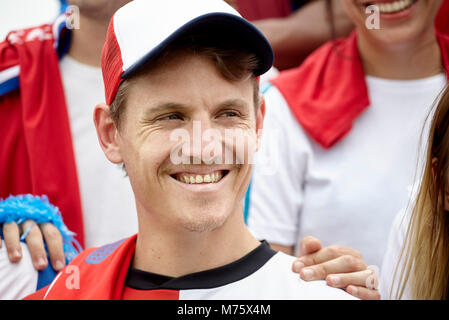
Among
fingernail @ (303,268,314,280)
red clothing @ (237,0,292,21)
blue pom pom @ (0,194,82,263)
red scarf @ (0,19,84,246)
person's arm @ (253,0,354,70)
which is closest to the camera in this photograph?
fingernail @ (303,268,314,280)

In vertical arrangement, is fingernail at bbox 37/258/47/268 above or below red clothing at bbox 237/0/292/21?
below

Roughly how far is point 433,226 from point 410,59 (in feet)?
2.54

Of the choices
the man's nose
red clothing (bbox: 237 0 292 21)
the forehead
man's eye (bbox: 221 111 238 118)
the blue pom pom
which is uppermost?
red clothing (bbox: 237 0 292 21)

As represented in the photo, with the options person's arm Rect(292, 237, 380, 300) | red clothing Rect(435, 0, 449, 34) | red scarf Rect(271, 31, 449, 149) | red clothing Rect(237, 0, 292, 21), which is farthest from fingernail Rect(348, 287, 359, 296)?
red clothing Rect(237, 0, 292, 21)

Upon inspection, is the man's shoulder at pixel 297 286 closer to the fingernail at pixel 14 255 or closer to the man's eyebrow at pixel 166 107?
the man's eyebrow at pixel 166 107

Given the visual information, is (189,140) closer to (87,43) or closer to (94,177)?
(94,177)

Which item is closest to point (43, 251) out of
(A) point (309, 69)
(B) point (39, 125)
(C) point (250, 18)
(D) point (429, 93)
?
(B) point (39, 125)

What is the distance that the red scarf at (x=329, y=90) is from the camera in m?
2.30

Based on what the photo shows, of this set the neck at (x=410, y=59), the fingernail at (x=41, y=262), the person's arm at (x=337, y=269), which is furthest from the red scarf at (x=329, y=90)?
the fingernail at (x=41, y=262)

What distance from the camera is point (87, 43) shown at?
2.36 metres

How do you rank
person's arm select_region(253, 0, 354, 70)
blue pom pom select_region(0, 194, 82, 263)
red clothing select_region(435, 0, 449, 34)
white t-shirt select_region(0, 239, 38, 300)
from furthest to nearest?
person's arm select_region(253, 0, 354, 70), red clothing select_region(435, 0, 449, 34), blue pom pom select_region(0, 194, 82, 263), white t-shirt select_region(0, 239, 38, 300)

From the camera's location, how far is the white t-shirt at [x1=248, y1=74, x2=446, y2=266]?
222 centimetres

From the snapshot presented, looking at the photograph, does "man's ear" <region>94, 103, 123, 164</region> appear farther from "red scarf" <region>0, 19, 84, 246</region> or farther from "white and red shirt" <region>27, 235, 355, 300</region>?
"red scarf" <region>0, 19, 84, 246</region>

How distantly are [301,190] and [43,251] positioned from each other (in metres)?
0.90
